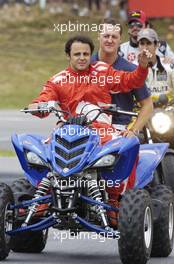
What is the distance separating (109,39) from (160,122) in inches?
86.3

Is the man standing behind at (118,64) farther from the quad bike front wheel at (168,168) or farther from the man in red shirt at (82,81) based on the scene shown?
the quad bike front wheel at (168,168)

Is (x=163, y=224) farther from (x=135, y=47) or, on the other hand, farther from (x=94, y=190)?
(x=135, y=47)

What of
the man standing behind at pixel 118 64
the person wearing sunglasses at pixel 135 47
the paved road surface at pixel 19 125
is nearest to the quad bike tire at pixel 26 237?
the man standing behind at pixel 118 64

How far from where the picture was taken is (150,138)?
1312 cm

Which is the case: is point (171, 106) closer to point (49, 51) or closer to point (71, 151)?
point (71, 151)

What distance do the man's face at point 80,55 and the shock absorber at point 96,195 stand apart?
44.2 inches

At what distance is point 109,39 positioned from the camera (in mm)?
12070

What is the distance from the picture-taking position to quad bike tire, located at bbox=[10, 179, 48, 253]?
1008 cm

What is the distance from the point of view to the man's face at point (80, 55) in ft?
33.8

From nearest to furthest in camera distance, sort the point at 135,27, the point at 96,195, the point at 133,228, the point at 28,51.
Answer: the point at 133,228, the point at 96,195, the point at 135,27, the point at 28,51

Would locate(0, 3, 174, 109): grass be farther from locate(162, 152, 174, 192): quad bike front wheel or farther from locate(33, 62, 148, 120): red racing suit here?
locate(33, 62, 148, 120): red racing suit

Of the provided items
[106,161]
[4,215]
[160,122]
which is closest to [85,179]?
[106,161]

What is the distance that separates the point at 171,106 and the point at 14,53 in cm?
2444

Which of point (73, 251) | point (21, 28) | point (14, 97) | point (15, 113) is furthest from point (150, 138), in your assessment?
point (21, 28)
